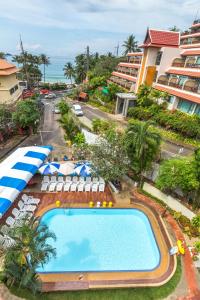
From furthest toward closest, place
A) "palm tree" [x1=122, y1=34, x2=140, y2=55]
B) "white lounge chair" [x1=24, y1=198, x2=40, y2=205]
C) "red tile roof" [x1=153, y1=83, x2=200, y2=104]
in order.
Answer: "palm tree" [x1=122, y1=34, x2=140, y2=55], "red tile roof" [x1=153, y1=83, x2=200, y2=104], "white lounge chair" [x1=24, y1=198, x2=40, y2=205]

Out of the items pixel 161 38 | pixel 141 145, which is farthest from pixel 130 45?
pixel 141 145

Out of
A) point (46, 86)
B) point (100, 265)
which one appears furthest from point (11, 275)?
point (46, 86)

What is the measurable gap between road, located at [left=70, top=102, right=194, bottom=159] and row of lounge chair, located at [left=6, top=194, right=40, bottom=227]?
1500 cm

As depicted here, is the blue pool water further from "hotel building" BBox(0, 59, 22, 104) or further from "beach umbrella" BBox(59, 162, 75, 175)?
"hotel building" BBox(0, 59, 22, 104)

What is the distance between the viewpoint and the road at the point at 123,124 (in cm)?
2370

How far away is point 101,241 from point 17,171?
9274mm

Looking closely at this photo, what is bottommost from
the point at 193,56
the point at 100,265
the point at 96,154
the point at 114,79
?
the point at 100,265

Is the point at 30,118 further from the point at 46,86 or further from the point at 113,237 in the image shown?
the point at 46,86

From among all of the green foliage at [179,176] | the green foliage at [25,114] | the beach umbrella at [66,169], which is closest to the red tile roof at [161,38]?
the green foliage at [25,114]

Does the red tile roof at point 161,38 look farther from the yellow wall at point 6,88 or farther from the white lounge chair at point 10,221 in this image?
the white lounge chair at point 10,221

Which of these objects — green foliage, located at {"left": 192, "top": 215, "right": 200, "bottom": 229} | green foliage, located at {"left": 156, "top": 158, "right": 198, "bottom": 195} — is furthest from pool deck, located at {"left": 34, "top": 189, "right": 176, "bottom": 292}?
green foliage, located at {"left": 156, "top": 158, "right": 198, "bottom": 195}

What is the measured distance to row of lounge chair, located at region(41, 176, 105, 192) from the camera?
1825cm

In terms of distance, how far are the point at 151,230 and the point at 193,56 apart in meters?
32.1

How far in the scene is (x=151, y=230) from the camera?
15.0 meters
